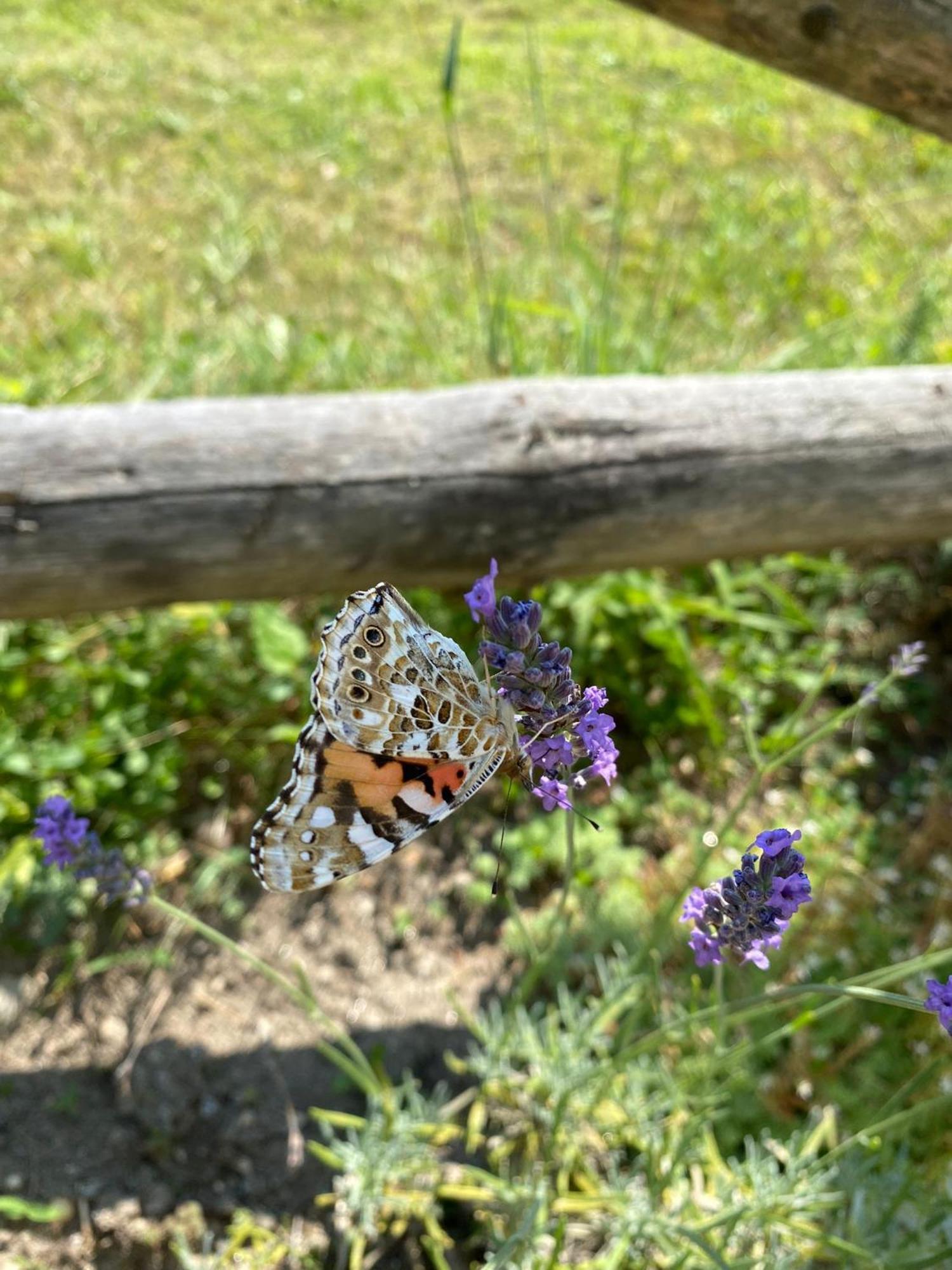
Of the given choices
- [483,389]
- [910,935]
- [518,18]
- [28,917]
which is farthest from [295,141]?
[910,935]

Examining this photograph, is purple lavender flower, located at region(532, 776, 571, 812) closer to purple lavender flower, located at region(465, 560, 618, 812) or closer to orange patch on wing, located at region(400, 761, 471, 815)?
purple lavender flower, located at region(465, 560, 618, 812)

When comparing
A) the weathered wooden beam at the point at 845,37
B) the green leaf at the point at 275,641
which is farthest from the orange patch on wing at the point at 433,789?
the weathered wooden beam at the point at 845,37

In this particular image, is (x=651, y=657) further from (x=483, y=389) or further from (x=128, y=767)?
(x=128, y=767)

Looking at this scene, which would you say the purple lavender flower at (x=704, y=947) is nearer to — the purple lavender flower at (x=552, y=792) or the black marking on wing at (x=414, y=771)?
the purple lavender flower at (x=552, y=792)

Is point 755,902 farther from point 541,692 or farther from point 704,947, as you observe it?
point 541,692

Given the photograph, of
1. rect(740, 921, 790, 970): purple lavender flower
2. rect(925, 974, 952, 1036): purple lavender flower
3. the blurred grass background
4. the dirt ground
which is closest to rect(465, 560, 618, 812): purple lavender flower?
rect(740, 921, 790, 970): purple lavender flower

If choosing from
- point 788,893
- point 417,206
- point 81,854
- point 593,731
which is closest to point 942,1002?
point 788,893
